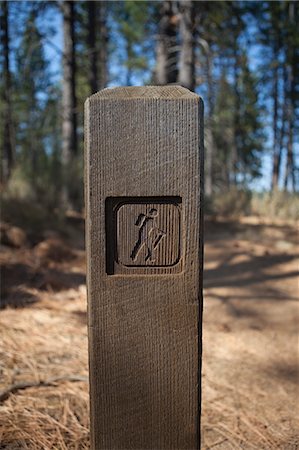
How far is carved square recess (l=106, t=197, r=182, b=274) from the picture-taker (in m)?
1.21

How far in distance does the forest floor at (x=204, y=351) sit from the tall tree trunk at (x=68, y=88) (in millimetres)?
3036

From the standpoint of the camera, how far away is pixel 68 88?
7.48 m

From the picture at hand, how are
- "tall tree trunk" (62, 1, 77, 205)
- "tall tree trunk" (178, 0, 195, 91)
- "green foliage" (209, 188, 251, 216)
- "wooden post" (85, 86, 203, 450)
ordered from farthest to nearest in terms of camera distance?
"green foliage" (209, 188, 251, 216)
"tall tree trunk" (62, 1, 77, 205)
"tall tree trunk" (178, 0, 195, 91)
"wooden post" (85, 86, 203, 450)

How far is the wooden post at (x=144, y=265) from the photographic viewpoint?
3.91ft

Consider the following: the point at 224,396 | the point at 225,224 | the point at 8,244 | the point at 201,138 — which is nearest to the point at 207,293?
the point at 224,396

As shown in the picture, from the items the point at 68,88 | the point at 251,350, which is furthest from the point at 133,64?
the point at 251,350

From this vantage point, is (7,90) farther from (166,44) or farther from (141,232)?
(141,232)

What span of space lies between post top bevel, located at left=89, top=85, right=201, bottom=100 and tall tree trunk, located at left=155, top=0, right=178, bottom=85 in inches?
210

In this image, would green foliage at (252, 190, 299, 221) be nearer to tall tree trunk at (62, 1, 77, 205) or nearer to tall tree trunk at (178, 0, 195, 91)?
tall tree trunk at (178, 0, 195, 91)

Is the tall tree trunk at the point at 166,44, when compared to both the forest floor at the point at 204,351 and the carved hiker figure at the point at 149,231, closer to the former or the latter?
the forest floor at the point at 204,351

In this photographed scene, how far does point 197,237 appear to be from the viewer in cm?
123

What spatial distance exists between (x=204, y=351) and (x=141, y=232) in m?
1.62

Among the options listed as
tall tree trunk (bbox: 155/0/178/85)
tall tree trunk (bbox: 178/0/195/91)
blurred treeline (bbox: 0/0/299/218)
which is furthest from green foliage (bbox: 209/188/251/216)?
tall tree trunk (bbox: 178/0/195/91)

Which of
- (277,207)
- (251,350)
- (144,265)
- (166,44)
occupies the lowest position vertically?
(251,350)
